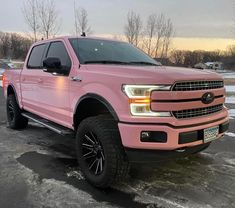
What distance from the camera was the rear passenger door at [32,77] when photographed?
20.7ft

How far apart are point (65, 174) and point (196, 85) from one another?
221 centimetres

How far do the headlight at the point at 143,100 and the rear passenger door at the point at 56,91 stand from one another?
1494 mm

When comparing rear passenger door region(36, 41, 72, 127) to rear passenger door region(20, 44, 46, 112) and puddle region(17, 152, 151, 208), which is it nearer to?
rear passenger door region(20, 44, 46, 112)

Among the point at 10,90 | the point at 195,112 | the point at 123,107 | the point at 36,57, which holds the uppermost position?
the point at 36,57

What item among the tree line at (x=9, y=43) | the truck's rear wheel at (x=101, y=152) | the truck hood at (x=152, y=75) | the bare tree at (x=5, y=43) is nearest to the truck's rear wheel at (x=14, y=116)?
the truck's rear wheel at (x=101, y=152)

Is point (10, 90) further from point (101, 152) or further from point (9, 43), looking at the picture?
point (9, 43)

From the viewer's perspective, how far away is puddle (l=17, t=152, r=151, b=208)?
4.00 m

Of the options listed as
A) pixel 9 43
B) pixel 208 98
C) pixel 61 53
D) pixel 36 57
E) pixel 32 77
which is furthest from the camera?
pixel 9 43

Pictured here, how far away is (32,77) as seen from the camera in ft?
21.0

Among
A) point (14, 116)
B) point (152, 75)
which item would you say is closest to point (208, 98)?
point (152, 75)

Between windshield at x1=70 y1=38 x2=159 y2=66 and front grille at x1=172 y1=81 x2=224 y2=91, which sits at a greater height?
windshield at x1=70 y1=38 x2=159 y2=66

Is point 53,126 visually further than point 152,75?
Yes

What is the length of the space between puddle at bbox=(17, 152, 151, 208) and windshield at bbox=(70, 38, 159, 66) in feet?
5.30

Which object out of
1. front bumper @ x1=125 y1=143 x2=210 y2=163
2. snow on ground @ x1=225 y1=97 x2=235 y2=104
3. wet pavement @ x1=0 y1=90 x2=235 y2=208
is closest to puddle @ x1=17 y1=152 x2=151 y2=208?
wet pavement @ x1=0 y1=90 x2=235 y2=208
